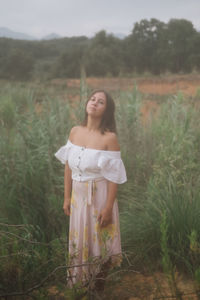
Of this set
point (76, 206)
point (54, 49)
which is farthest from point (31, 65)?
point (76, 206)

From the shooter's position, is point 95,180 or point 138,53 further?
point 138,53

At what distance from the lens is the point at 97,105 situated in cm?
200

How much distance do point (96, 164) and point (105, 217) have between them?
0.37 m

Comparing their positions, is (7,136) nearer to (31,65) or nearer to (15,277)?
(15,277)

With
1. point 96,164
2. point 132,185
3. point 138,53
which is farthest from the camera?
point 138,53

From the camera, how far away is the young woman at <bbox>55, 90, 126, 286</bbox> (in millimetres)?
1932

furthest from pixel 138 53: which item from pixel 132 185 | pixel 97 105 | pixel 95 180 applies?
pixel 95 180

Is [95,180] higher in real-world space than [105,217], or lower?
higher

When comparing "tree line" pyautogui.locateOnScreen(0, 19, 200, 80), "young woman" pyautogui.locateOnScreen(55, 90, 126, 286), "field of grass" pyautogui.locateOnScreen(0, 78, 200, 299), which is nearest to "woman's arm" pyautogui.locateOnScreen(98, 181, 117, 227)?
"young woman" pyautogui.locateOnScreen(55, 90, 126, 286)

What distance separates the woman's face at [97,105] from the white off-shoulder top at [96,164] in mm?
255

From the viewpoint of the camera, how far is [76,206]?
2057 millimetres

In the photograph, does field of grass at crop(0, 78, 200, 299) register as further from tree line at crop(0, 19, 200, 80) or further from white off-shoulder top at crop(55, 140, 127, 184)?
tree line at crop(0, 19, 200, 80)

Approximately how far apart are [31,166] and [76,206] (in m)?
1.49

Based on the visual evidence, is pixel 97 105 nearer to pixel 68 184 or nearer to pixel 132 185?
pixel 68 184
